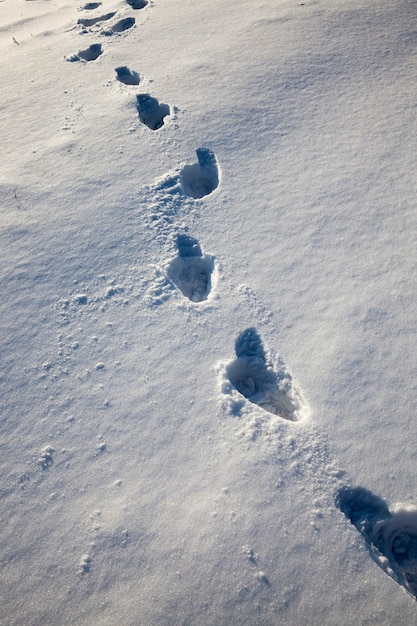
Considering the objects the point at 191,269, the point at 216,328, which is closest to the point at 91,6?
the point at 191,269

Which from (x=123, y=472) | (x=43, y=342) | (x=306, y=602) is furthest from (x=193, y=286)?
(x=306, y=602)

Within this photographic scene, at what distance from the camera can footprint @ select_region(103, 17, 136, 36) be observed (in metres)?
3.17

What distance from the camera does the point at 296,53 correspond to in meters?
2.64

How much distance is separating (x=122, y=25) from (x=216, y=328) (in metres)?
2.88

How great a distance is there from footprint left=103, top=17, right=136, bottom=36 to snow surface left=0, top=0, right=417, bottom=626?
459 millimetres

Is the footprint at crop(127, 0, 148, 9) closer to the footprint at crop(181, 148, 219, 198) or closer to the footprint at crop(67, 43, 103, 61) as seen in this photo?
the footprint at crop(67, 43, 103, 61)

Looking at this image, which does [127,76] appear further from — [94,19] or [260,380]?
[260,380]

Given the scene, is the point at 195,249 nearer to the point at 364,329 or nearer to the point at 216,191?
the point at 216,191

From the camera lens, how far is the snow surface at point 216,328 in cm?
135

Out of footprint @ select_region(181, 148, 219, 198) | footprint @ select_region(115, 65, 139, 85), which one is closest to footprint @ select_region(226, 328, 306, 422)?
footprint @ select_region(181, 148, 219, 198)

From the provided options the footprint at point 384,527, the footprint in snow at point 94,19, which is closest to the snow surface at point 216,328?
the footprint at point 384,527

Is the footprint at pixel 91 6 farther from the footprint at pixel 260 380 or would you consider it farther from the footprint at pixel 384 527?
the footprint at pixel 384 527

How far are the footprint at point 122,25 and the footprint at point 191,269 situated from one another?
2.26m

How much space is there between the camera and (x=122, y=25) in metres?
3.20
